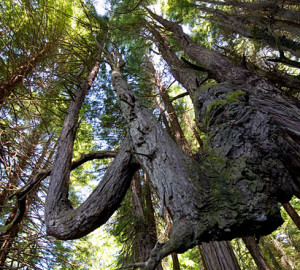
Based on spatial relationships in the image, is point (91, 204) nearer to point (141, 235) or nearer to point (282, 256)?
point (141, 235)

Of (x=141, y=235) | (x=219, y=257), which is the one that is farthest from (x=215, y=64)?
(x=141, y=235)

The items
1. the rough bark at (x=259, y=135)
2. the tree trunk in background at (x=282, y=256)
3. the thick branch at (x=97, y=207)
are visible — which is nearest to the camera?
the rough bark at (x=259, y=135)

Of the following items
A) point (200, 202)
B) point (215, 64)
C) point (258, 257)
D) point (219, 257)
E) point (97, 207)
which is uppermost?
point (215, 64)

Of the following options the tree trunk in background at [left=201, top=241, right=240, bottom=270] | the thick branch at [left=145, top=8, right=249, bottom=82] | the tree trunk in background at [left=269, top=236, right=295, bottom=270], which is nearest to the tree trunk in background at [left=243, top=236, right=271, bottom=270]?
the tree trunk in background at [left=201, top=241, right=240, bottom=270]

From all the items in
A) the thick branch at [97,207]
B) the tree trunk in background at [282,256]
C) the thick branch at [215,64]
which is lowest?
the tree trunk in background at [282,256]

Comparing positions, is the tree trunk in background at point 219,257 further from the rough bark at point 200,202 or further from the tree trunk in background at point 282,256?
the tree trunk in background at point 282,256

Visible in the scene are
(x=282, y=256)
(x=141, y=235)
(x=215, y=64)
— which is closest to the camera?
(x=215, y=64)

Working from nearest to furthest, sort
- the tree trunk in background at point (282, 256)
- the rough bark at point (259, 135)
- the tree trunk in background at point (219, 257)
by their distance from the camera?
the rough bark at point (259, 135)
the tree trunk in background at point (219, 257)
the tree trunk in background at point (282, 256)

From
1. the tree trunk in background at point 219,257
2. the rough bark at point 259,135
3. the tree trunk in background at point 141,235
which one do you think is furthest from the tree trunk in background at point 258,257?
the rough bark at point 259,135

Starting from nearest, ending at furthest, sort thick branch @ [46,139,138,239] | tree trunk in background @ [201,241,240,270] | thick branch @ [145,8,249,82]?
thick branch @ [46,139,138,239], thick branch @ [145,8,249,82], tree trunk in background @ [201,241,240,270]

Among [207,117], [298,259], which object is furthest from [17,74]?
[298,259]

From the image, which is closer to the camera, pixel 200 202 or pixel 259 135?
pixel 200 202

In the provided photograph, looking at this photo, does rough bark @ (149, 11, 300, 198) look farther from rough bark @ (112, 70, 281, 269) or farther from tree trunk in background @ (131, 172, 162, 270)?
tree trunk in background @ (131, 172, 162, 270)

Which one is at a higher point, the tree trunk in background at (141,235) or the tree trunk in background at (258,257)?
the tree trunk in background at (141,235)
